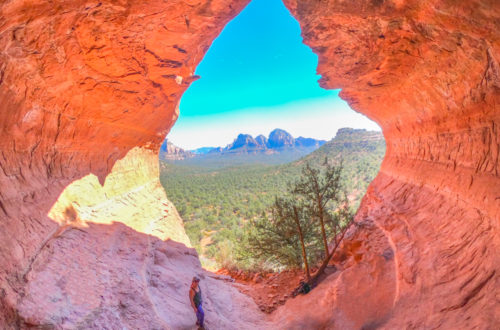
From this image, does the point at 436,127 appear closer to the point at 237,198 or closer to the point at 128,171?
the point at 128,171

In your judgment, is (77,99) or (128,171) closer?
(77,99)

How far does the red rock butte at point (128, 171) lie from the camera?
13.6 ft

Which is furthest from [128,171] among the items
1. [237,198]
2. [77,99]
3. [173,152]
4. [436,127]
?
[173,152]

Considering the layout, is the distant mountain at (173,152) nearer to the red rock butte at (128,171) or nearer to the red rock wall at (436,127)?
the red rock butte at (128,171)

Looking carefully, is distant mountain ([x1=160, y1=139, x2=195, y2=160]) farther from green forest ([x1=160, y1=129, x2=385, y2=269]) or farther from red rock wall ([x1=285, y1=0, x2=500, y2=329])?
red rock wall ([x1=285, y1=0, x2=500, y2=329])

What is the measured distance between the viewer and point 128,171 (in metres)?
9.43

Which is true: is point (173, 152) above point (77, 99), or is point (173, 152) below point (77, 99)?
above

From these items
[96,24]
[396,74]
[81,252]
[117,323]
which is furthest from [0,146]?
→ [396,74]

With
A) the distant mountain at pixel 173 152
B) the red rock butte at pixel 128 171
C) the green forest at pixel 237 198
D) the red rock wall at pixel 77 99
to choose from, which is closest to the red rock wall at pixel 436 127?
the red rock butte at pixel 128 171

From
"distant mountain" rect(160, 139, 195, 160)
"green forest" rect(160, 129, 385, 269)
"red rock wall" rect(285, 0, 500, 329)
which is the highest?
"distant mountain" rect(160, 139, 195, 160)

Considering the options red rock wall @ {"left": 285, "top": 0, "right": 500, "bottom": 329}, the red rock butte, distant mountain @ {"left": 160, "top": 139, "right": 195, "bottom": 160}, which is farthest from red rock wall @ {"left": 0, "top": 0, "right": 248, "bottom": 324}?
distant mountain @ {"left": 160, "top": 139, "right": 195, "bottom": 160}

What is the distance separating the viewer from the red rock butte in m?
4.14

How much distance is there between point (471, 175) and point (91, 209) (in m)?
9.61

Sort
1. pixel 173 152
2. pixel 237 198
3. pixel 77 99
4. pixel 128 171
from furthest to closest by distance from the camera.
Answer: pixel 173 152, pixel 237 198, pixel 128 171, pixel 77 99
